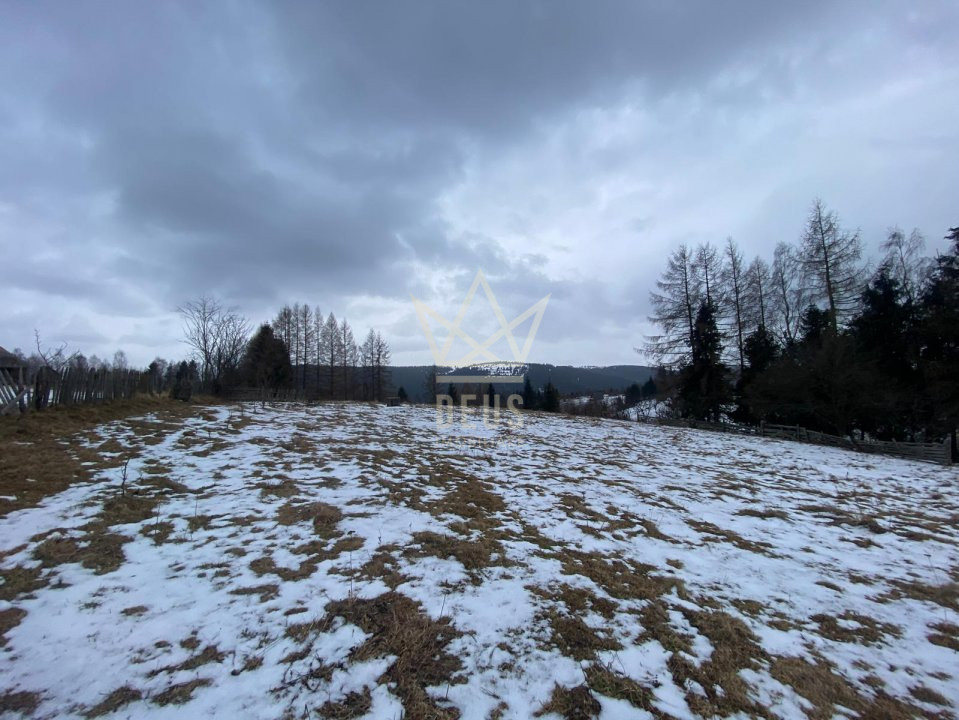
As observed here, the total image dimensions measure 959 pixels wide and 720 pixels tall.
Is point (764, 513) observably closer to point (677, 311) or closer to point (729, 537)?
point (729, 537)

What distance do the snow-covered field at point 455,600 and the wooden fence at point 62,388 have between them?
5256 millimetres

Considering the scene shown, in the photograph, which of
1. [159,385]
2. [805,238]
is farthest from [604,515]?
[805,238]

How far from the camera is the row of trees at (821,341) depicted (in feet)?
58.7

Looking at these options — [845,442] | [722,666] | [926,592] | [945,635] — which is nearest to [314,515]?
[722,666]

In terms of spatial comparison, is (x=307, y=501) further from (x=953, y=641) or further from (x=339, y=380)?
(x=339, y=380)

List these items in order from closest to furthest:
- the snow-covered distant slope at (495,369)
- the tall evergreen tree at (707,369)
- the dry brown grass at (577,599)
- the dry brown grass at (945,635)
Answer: the dry brown grass at (945,635)
the dry brown grass at (577,599)
the snow-covered distant slope at (495,369)
the tall evergreen tree at (707,369)

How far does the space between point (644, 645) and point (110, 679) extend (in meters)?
4.28

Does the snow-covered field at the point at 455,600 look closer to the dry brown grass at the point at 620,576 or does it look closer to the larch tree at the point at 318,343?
the dry brown grass at the point at 620,576

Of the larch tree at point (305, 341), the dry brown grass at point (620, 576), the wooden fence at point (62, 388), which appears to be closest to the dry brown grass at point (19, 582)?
the dry brown grass at point (620, 576)

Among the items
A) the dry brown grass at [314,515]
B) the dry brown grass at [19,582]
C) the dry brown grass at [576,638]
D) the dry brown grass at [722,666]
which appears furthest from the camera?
the dry brown grass at [314,515]

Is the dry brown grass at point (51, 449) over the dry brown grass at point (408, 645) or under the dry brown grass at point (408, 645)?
over

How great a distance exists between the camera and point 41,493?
5.96m

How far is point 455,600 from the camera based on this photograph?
400 cm

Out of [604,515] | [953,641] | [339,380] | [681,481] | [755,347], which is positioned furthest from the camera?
[339,380]
